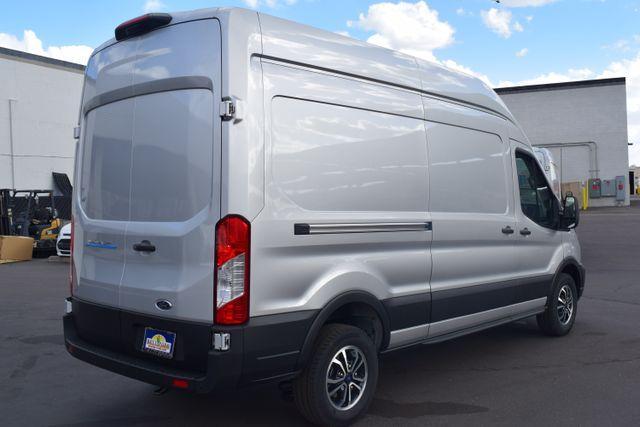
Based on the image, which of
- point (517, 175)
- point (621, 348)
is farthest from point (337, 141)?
point (621, 348)

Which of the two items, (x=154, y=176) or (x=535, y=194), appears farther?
(x=535, y=194)

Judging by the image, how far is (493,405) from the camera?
464 centimetres

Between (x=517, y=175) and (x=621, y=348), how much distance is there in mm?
2057

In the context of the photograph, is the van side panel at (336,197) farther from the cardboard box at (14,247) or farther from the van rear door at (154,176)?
the cardboard box at (14,247)

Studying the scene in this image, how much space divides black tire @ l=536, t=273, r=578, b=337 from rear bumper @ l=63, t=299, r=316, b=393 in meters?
3.66

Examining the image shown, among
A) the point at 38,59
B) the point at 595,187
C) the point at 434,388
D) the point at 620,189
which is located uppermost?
the point at 38,59

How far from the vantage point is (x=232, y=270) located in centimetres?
355

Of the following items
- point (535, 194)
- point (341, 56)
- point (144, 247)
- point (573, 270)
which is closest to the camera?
point (144, 247)

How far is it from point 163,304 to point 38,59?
90.1ft

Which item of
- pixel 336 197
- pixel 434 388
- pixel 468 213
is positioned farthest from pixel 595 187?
pixel 336 197

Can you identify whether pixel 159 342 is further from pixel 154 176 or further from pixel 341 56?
pixel 341 56

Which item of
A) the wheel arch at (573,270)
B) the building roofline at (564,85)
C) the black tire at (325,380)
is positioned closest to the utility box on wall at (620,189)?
the building roofline at (564,85)

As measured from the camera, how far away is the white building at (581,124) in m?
38.0

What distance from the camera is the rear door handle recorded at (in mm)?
3860
